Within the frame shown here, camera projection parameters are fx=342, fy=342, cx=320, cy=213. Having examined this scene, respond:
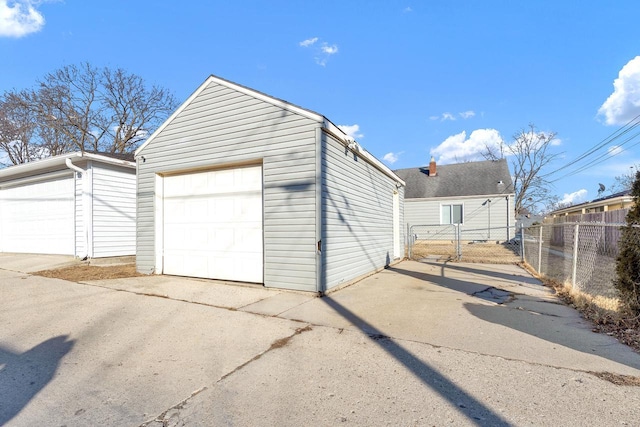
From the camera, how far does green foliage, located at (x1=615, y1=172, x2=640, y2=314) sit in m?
4.27

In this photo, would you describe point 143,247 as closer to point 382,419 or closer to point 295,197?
point 295,197

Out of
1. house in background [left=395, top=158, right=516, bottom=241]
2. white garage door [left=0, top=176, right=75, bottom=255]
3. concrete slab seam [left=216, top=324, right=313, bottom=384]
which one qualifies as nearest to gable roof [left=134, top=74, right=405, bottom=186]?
concrete slab seam [left=216, top=324, right=313, bottom=384]

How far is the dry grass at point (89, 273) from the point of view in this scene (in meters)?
7.89

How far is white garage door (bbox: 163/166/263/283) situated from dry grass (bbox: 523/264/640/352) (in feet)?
18.1

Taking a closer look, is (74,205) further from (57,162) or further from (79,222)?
(57,162)

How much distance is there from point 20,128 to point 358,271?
87.9ft

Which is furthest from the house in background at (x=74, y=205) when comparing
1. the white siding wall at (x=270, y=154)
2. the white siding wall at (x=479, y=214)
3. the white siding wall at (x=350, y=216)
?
the white siding wall at (x=479, y=214)

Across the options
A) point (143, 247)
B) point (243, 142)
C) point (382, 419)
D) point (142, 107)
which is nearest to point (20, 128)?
point (142, 107)

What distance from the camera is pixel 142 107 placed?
2553 centimetres

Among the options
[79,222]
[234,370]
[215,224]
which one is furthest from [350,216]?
[79,222]

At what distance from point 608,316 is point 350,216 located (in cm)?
467

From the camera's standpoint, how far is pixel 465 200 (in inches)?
819

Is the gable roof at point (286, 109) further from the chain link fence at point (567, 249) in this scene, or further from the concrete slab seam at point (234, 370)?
the chain link fence at point (567, 249)

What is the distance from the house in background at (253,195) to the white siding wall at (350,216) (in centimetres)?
3
